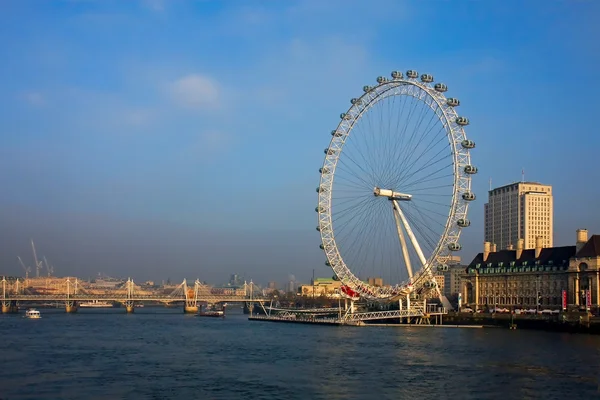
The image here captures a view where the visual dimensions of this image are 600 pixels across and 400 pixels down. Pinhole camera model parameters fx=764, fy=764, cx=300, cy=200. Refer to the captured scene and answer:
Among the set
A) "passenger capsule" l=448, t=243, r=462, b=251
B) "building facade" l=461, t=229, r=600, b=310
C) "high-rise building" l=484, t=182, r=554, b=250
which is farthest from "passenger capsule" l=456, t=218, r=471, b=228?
"high-rise building" l=484, t=182, r=554, b=250

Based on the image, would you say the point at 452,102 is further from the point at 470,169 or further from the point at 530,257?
the point at 530,257

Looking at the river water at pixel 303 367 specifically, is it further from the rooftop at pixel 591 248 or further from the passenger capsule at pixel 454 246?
the rooftop at pixel 591 248

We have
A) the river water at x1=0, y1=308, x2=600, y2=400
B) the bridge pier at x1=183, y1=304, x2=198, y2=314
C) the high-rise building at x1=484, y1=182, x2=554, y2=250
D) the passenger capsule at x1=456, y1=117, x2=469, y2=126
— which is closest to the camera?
the river water at x1=0, y1=308, x2=600, y2=400

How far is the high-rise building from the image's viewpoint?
158125mm

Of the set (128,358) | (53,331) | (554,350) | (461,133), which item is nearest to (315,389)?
(128,358)

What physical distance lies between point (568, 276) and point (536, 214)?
278 ft

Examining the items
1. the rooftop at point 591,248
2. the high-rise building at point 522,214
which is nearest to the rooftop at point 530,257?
the rooftop at point 591,248

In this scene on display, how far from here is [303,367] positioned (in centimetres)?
3853

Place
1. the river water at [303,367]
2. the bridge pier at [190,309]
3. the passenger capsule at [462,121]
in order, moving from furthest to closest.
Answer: the bridge pier at [190,309], the passenger capsule at [462,121], the river water at [303,367]

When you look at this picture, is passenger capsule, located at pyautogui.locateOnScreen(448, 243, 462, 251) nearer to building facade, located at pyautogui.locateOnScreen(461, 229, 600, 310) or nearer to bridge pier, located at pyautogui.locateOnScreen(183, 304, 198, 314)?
building facade, located at pyautogui.locateOnScreen(461, 229, 600, 310)

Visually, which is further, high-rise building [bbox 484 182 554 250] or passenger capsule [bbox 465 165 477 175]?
high-rise building [bbox 484 182 554 250]

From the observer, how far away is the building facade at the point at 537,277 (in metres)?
74.8

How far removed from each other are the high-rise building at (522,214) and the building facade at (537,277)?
64088mm

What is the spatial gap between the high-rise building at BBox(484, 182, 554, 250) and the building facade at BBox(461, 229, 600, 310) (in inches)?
2523
